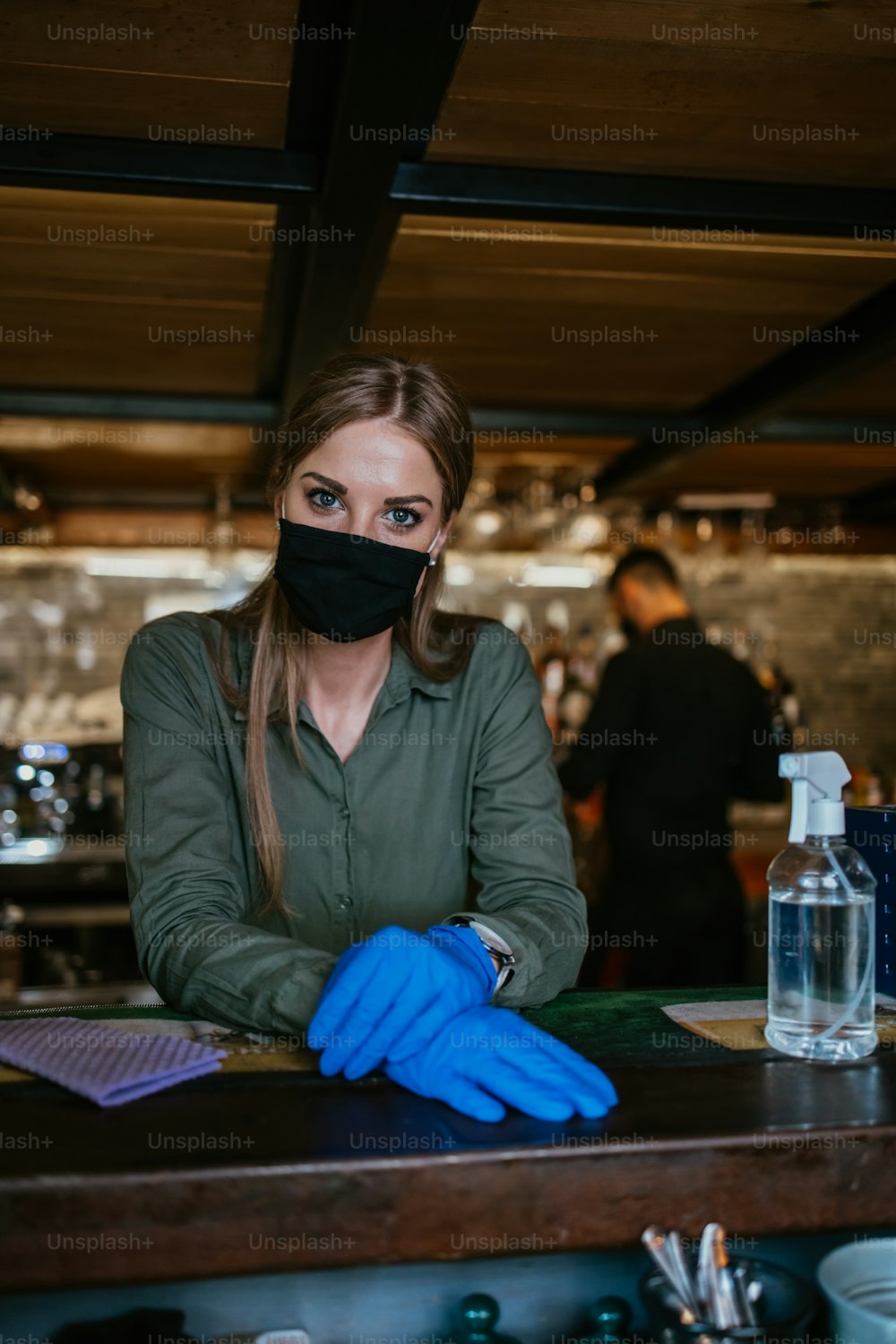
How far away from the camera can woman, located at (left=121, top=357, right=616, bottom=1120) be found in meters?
1.42

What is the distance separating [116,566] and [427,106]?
12.1 ft

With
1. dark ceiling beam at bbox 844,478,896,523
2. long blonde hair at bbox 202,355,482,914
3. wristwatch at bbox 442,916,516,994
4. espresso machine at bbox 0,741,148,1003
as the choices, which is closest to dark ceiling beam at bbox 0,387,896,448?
espresso machine at bbox 0,741,148,1003

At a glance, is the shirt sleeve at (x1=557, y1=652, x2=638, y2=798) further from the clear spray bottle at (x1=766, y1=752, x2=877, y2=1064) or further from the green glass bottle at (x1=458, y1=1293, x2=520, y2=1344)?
the green glass bottle at (x1=458, y1=1293, x2=520, y2=1344)

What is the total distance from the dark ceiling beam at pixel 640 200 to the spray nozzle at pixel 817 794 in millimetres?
1139

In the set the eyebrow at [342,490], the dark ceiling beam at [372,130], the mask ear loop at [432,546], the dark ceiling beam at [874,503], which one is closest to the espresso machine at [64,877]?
the dark ceiling beam at [372,130]

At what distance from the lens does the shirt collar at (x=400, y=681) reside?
176 centimetres

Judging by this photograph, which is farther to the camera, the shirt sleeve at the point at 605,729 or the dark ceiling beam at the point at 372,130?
the shirt sleeve at the point at 605,729

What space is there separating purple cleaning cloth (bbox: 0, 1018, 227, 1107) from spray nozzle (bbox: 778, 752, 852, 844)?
64cm

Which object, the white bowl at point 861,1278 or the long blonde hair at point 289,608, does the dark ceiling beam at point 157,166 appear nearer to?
the long blonde hair at point 289,608

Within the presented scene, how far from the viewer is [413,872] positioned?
1.76m

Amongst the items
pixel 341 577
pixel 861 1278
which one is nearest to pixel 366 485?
pixel 341 577

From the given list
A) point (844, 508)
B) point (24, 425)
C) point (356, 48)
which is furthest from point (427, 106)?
point (844, 508)

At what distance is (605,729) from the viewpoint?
3449 millimetres

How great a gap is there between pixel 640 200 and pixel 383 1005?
147cm
